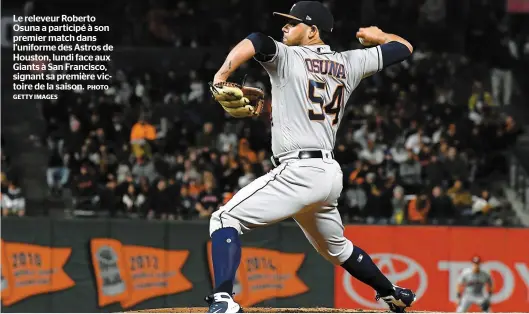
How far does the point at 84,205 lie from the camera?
14.8 m

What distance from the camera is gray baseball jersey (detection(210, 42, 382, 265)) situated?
5.97 meters

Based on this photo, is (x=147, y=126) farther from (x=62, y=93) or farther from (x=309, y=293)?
(x=309, y=293)

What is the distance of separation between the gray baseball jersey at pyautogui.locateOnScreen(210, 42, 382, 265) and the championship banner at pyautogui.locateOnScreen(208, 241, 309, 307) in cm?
814

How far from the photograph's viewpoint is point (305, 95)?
604 centimetres

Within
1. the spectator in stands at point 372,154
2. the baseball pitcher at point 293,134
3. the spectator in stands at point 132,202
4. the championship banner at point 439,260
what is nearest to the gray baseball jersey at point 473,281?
the championship banner at point 439,260

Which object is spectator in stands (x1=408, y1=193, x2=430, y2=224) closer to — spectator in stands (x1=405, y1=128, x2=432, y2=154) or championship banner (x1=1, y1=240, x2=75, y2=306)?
spectator in stands (x1=405, y1=128, x2=432, y2=154)

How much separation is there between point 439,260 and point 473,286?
57 cm

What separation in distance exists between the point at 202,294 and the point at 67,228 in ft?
6.78

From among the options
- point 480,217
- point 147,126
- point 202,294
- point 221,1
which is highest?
point 221,1

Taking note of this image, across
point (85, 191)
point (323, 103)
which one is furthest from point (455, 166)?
Answer: point (323, 103)

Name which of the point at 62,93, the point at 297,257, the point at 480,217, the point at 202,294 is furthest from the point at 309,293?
the point at 62,93

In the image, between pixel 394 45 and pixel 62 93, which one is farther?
pixel 62 93

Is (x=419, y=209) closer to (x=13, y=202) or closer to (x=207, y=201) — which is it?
(x=207, y=201)

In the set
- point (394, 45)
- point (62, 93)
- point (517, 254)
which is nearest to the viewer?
point (394, 45)
